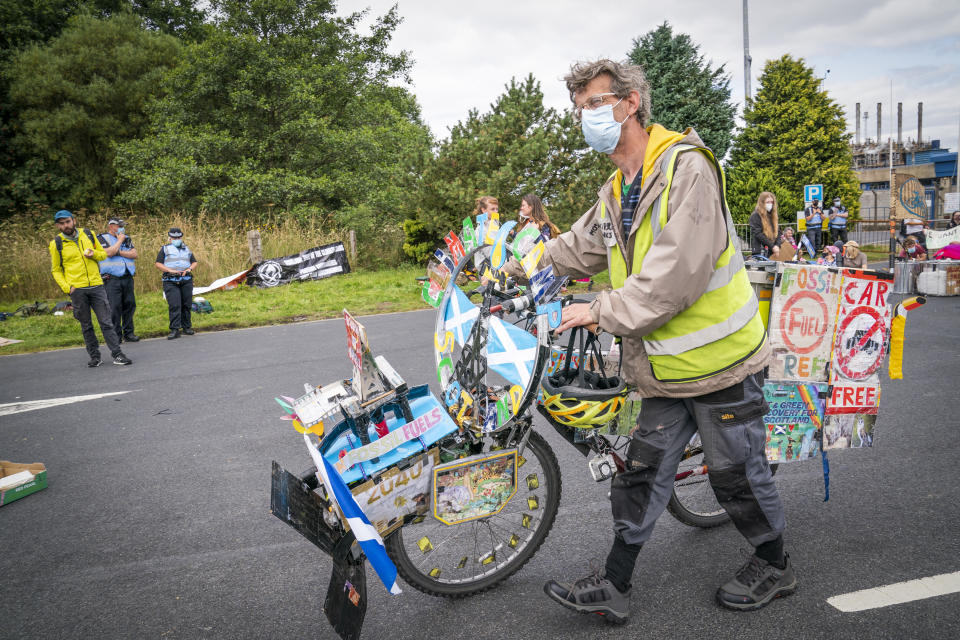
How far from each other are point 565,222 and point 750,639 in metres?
14.2

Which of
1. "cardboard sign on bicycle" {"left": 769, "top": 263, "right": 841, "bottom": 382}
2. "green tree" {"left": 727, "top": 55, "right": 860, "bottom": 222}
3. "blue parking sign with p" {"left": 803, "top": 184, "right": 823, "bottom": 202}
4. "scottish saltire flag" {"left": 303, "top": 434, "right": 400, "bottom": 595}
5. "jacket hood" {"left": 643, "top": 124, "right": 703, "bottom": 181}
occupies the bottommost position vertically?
"scottish saltire flag" {"left": 303, "top": 434, "right": 400, "bottom": 595}

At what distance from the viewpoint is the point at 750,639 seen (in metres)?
2.38

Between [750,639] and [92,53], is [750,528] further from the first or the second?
[92,53]

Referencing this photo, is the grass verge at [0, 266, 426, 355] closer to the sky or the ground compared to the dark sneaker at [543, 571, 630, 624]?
closer to the sky

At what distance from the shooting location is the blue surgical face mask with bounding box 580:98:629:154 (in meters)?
2.36

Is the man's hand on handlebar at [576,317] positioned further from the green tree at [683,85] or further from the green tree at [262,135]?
the green tree at [683,85]

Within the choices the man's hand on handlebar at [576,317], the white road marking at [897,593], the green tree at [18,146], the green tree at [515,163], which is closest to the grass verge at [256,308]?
the green tree at [515,163]

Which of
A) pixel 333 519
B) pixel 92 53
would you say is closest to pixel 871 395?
pixel 333 519

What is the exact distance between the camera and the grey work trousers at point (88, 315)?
8148 mm

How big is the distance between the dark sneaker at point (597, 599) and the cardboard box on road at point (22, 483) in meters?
3.67

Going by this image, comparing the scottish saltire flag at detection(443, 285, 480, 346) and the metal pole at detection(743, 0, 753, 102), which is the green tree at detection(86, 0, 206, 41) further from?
the scottish saltire flag at detection(443, 285, 480, 346)

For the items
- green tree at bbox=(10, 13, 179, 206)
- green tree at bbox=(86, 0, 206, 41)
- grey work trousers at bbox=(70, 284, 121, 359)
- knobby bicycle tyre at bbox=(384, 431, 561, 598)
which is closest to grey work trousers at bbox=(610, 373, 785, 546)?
knobby bicycle tyre at bbox=(384, 431, 561, 598)

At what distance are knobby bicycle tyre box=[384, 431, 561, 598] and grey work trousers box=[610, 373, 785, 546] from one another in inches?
14.7

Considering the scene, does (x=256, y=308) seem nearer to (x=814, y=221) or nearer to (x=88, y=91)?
(x=814, y=221)
